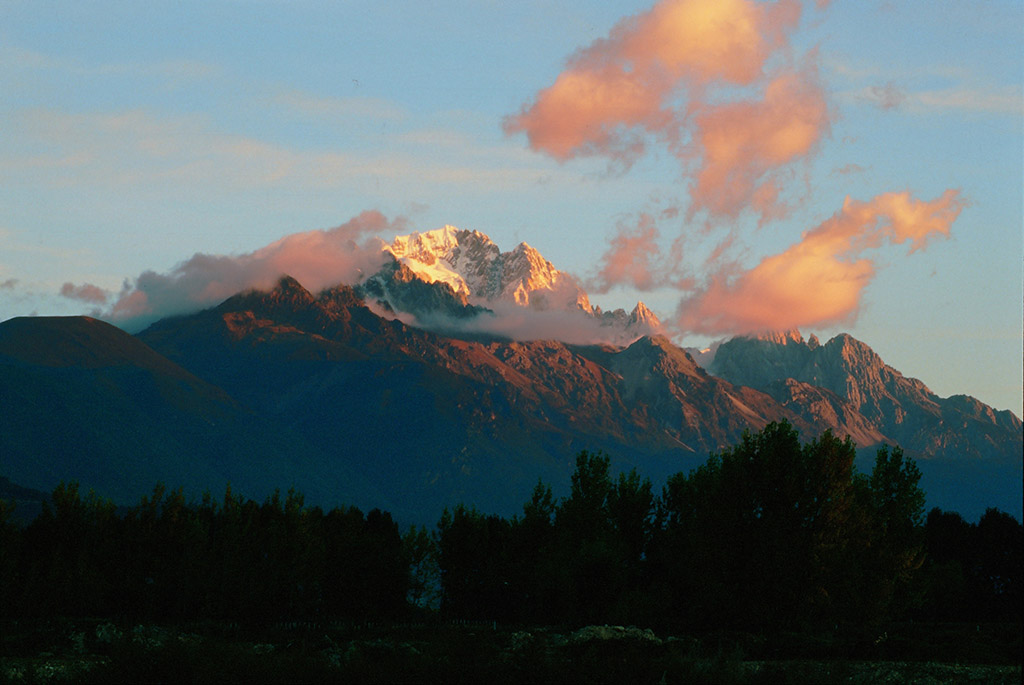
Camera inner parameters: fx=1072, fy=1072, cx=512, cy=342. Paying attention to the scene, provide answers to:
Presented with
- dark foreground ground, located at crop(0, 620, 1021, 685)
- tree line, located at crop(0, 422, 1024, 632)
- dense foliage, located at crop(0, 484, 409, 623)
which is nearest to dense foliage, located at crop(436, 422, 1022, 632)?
tree line, located at crop(0, 422, 1024, 632)

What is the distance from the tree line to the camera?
94875 mm

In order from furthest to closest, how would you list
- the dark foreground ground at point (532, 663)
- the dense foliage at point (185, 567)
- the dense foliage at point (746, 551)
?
the dense foliage at point (185, 567)
the dense foliage at point (746, 551)
the dark foreground ground at point (532, 663)

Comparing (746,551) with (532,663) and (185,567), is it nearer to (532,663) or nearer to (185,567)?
(532,663)

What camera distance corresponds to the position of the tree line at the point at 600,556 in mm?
94875

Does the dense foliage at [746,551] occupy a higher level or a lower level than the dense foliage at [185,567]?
higher

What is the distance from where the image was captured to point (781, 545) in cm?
9294

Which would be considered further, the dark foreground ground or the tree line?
the tree line

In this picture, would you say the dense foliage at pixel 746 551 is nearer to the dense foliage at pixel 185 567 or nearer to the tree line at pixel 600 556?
the tree line at pixel 600 556

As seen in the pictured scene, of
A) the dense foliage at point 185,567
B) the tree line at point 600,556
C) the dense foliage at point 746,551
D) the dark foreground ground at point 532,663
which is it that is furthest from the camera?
the dense foliage at point 185,567

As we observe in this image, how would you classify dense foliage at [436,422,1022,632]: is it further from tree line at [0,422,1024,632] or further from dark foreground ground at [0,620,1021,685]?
dark foreground ground at [0,620,1021,685]

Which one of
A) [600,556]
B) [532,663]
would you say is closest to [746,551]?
[600,556]

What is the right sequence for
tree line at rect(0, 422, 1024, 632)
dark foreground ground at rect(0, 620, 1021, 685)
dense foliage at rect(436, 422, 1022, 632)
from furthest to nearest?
1. tree line at rect(0, 422, 1024, 632)
2. dense foliage at rect(436, 422, 1022, 632)
3. dark foreground ground at rect(0, 620, 1021, 685)

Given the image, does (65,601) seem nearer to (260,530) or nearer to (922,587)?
(260,530)

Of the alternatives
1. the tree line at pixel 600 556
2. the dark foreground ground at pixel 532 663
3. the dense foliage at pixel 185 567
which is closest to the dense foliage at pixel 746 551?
the tree line at pixel 600 556
